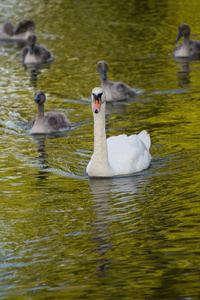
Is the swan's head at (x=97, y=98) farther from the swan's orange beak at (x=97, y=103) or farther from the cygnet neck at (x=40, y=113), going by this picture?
the cygnet neck at (x=40, y=113)

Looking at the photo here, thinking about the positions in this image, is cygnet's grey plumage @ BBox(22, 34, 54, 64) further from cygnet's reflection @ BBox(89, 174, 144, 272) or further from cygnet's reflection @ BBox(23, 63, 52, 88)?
cygnet's reflection @ BBox(89, 174, 144, 272)

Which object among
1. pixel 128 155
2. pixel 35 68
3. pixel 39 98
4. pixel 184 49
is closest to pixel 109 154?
pixel 128 155

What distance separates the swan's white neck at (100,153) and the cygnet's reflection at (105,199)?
0.48ft

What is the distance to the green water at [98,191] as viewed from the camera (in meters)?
7.27

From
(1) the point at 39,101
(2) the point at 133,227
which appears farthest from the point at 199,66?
(2) the point at 133,227

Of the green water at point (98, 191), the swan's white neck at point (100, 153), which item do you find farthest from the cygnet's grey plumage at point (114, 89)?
the swan's white neck at point (100, 153)

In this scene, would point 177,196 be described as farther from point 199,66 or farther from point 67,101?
point 199,66

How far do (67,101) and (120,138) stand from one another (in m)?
5.80

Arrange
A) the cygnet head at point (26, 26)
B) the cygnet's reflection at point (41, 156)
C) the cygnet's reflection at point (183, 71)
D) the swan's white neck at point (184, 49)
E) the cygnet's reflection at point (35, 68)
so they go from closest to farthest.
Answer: the cygnet's reflection at point (41, 156)
the cygnet's reflection at point (183, 71)
the cygnet's reflection at point (35, 68)
the swan's white neck at point (184, 49)
the cygnet head at point (26, 26)

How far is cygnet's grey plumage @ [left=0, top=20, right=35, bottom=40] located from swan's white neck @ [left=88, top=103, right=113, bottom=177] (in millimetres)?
16035

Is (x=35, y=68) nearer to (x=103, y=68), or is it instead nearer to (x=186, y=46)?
(x=186, y=46)

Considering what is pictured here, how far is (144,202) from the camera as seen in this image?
32.0 ft

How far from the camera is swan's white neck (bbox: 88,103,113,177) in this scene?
36.1 ft

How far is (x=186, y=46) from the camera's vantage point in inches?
889
